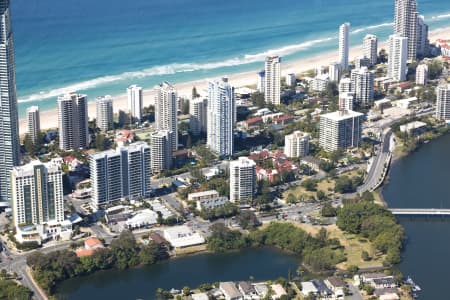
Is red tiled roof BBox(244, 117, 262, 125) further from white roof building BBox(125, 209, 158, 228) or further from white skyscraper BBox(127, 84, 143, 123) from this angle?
white roof building BBox(125, 209, 158, 228)

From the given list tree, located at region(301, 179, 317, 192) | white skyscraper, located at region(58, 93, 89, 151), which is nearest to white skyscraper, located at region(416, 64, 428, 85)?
tree, located at region(301, 179, 317, 192)

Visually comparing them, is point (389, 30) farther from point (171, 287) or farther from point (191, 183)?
point (171, 287)

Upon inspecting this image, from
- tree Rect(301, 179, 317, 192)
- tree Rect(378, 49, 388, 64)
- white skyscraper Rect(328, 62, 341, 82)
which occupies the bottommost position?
tree Rect(301, 179, 317, 192)

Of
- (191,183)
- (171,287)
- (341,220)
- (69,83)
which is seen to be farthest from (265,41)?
(171,287)

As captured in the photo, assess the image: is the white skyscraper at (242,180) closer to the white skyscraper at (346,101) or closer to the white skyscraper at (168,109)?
the white skyscraper at (168,109)

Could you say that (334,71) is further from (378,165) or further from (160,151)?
(160,151)

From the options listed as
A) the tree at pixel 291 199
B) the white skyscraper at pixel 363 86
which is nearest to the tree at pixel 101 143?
the tree at pixel 291 199
